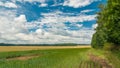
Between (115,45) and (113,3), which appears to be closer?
(113,3)

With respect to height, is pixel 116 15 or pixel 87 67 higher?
pixel 116 15

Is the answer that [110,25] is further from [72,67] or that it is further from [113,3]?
[72,67]

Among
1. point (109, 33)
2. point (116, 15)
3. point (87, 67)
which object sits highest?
point (116, 15)

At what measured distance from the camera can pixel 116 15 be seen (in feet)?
120

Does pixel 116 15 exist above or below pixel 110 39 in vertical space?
above

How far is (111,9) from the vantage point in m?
37.8

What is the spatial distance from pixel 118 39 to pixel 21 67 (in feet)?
67.8

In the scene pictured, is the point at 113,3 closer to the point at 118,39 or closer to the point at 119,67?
the point at 118,39

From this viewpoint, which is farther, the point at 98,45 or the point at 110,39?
the point at 98,45

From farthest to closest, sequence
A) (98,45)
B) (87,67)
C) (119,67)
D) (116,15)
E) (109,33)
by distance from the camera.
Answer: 1. (98,45)
2. (109,33)
3. (116,15)
4. (87,67)
5. (119,67)

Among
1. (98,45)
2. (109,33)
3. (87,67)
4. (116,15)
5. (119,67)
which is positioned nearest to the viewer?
(119,67)

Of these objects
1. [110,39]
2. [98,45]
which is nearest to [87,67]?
[110,39]

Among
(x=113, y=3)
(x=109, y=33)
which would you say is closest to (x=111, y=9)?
(x=113, y=3)

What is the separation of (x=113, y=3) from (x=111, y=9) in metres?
1.41
